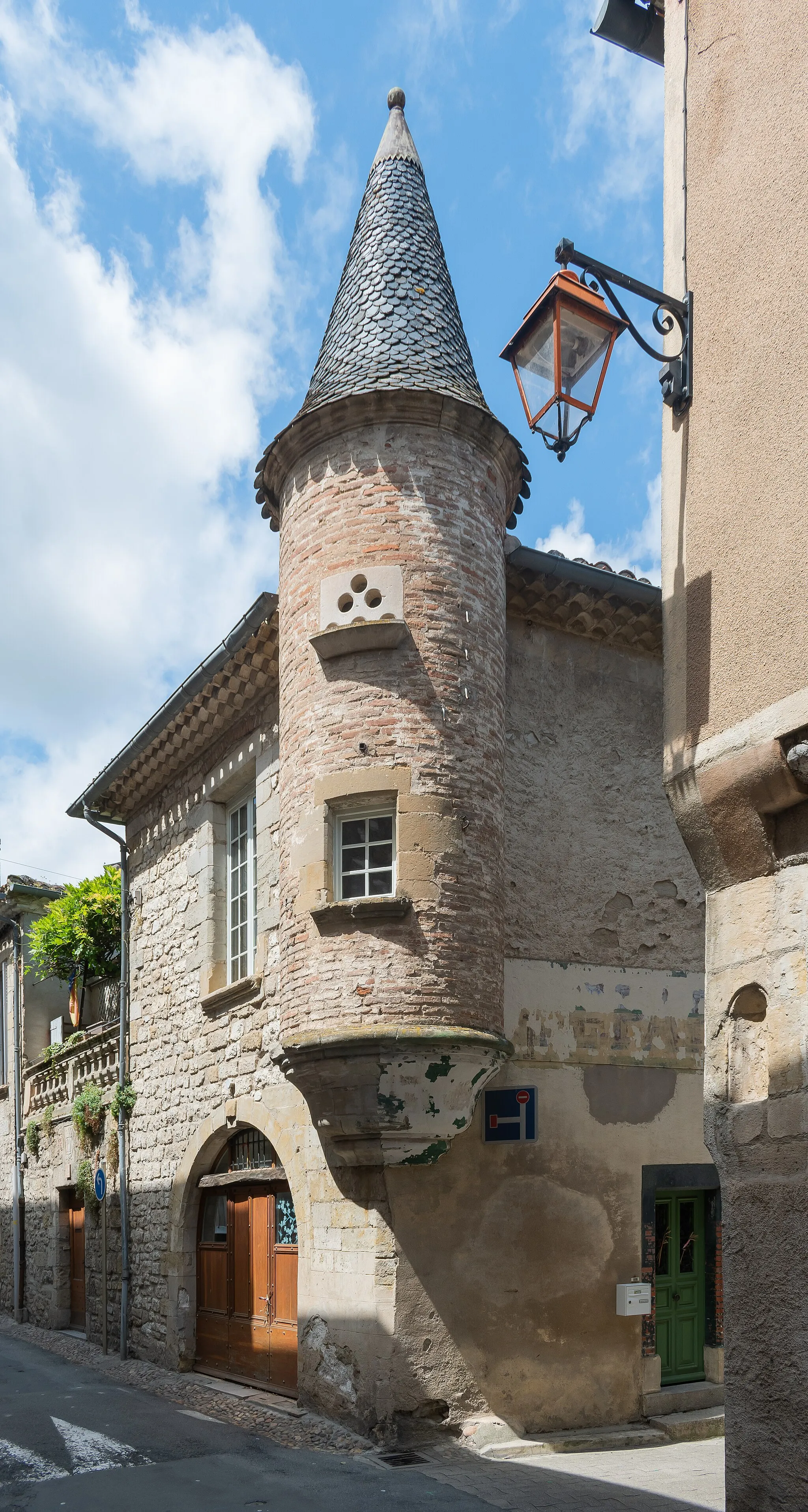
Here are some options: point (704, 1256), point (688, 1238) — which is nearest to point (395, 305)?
point (688, 1238)

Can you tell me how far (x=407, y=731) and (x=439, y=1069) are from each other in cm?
218

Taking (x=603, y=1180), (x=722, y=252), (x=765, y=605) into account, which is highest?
(x=722, y=252)

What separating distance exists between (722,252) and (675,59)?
3.56 feet

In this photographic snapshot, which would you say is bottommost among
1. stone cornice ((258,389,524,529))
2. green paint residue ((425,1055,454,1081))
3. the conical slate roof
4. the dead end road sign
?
the dead end road sign

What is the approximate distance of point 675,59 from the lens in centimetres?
525

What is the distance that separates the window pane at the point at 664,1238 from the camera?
9.64m

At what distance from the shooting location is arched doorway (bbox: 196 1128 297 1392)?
973 cm

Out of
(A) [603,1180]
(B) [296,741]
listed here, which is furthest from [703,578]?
(A) [603,1180]

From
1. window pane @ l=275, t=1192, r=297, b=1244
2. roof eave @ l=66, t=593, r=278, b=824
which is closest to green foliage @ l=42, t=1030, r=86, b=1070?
roof eave @ l=66, t=593, r=278, b=824

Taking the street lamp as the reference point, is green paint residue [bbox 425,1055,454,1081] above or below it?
below

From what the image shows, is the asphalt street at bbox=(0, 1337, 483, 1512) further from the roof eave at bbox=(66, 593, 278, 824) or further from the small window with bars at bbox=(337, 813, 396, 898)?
the roof eave at bbox=(66, 593, 278, 824)

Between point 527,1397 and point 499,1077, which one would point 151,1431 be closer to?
point 527,1397

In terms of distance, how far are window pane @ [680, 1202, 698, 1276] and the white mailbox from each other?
908mm

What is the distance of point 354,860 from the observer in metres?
8.72
